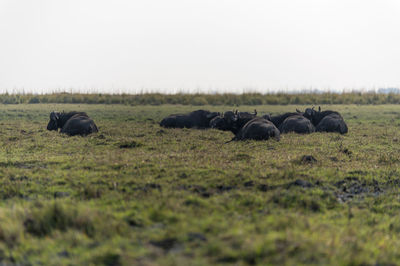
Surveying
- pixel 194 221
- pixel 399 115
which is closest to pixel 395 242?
pixel 194 221

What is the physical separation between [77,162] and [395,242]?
742 cm

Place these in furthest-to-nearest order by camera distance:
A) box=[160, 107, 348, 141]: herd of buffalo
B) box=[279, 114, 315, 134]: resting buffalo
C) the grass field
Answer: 1. box=[279, 114, 315, 134]: resting buffalo
2. box=[160, 107, 348, 141]: herd of buffalo
3. the grass field

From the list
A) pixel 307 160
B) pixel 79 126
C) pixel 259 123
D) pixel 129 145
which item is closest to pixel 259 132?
pixel 259 123

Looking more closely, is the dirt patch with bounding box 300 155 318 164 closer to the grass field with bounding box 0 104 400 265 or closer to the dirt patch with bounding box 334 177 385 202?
the grass field with bounding box 0 104 400 265

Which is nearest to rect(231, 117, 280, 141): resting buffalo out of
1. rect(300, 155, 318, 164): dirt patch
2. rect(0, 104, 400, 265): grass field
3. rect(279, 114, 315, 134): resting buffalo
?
rect(0, 104, 400, 265): grass field

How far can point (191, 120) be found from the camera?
788 inches

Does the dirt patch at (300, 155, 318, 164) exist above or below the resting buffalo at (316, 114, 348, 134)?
below

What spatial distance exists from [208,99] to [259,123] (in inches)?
960

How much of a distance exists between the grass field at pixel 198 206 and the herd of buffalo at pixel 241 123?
192cm

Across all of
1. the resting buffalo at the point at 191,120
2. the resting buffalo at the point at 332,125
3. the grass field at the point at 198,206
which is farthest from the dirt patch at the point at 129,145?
the resting buffalo at the point at 332,125

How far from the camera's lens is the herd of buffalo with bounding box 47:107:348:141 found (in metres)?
14.4

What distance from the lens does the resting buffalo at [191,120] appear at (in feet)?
65.2

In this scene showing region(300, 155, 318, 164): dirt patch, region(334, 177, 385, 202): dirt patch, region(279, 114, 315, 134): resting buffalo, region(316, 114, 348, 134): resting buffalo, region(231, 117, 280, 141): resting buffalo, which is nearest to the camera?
region(334, 177, 385, 202): dirt patch

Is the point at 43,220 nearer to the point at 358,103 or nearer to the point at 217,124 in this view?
the point at 217,124
